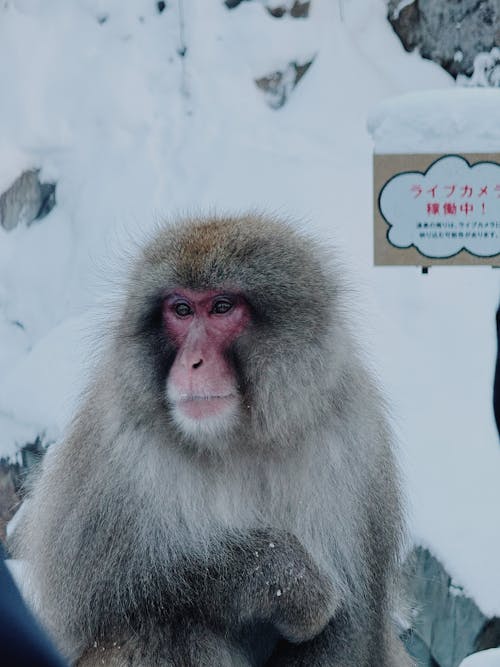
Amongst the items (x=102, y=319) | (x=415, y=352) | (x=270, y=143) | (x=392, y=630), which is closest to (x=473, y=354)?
(x=415, y=352)

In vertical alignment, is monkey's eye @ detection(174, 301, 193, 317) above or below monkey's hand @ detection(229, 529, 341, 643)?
above

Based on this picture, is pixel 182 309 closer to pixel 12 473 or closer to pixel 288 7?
pixel 12 473

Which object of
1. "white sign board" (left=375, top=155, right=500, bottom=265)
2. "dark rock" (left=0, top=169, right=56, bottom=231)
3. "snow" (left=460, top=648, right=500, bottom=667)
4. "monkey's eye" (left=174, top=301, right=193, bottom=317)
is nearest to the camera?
"monkey's eye" (left=174, top=301, right=193, bottom=317)

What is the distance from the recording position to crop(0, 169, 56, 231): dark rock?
6355 mm

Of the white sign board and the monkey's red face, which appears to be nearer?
the monkey's red face

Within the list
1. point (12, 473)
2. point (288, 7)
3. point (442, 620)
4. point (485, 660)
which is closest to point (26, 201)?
point (12, 473)

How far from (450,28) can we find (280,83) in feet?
4.21

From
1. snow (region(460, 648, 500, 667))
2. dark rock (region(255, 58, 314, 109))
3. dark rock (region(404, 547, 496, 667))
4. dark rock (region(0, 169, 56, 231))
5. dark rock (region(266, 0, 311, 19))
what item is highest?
dark rock (region(266, 0, 311, 19))

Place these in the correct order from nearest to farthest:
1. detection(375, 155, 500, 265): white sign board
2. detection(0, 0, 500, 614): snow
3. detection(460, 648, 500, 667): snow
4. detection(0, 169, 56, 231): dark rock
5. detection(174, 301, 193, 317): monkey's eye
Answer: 1. detection(174, 301, 193, 317): monkey's eye
2. detection(460, 648, 500, 667): snow
3. detection(375, 155, 500, 265): white sign board
4. detection(0, 0, 500, 614): snow
5. detection(0, 169, 56, 231): dark rock

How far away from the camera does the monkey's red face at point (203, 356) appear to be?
6.08 ft

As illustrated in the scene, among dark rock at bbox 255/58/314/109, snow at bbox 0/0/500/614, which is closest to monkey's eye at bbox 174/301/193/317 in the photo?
snow at bbox 0/0/500/614

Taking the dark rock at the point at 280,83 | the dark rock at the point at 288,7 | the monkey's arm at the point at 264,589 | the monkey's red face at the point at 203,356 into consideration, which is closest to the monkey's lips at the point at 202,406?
the monkey's red face at the point at 203,356

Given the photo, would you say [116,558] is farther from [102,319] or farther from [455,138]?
[455,138]

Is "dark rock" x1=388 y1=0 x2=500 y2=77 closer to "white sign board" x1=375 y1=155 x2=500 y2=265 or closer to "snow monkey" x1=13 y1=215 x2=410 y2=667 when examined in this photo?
"white sign board" x1=375 y1=155 x2=500 y2=265
